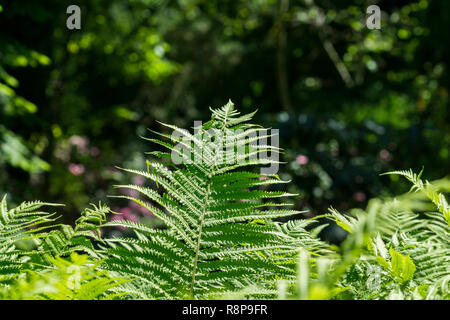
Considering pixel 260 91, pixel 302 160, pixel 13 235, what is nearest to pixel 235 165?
pixel 13 235

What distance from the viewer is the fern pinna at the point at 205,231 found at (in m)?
0.62

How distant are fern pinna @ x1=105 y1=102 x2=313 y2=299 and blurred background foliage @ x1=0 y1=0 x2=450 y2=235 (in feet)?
9.37

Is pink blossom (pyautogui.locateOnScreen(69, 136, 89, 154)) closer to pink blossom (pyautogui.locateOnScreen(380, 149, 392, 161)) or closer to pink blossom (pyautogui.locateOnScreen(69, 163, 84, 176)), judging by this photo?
pink blossom (pyautogui.locateOnScreen(69, 163, 84, 176))

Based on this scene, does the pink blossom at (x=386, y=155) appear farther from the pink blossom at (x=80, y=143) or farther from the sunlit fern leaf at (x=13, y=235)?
the pink blossom at (x=80, y=143)

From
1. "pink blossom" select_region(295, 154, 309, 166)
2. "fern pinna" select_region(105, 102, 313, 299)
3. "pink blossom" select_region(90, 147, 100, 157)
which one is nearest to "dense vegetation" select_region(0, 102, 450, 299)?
"fern pinna" select_region(105, 102, 313, 299)

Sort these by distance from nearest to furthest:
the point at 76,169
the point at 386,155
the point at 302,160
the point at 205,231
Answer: the point at 205,231, the point at 302,160, the point at 386,155, the point at 76,169

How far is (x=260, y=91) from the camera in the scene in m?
7.86

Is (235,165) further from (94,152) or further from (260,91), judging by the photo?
(260,91)

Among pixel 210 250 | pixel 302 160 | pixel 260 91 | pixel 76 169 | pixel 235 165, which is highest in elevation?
pixel 260 91

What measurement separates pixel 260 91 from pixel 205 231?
738 cm

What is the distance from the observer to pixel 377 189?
12.4 feet

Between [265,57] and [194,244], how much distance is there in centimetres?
749

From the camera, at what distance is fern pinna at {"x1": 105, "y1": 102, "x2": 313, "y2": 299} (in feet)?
2.04
